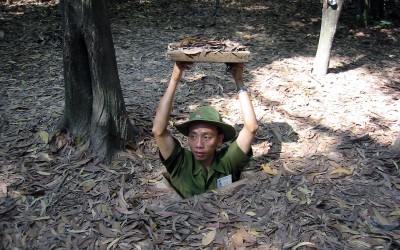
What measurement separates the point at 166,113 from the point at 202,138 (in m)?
0.39

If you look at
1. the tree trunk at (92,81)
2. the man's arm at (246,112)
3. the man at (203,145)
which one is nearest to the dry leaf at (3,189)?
the tree trunk at (92,81)

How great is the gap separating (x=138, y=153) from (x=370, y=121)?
2.71m

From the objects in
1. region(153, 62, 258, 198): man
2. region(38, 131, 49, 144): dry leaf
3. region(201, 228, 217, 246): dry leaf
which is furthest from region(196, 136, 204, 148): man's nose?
region(38, 131, 49, 144): dry leaf

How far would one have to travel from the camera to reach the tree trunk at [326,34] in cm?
604

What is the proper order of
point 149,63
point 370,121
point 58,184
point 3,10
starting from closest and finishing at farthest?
point 58,184, point 370,121, point 149,63, point 3,10

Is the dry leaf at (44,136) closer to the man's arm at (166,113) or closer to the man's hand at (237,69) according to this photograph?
the man's arm at (166,113)

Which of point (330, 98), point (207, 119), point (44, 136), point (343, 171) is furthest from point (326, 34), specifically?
point (44, 136)

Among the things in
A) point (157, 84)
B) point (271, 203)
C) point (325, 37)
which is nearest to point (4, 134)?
point (157, 84)

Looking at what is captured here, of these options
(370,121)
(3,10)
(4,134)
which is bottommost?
(370,121)

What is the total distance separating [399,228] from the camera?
2.93 meters

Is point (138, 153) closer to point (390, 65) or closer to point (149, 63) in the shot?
point (149, 63)

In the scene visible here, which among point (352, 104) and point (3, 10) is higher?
point (3, 10)

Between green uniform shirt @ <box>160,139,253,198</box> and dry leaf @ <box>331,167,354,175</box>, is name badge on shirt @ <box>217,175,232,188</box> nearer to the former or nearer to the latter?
green uniform shirt @ <box>160,139,253,198</box>

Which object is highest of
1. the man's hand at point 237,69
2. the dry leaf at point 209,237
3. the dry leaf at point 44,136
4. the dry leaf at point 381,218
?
the man's hand at point 237,69
